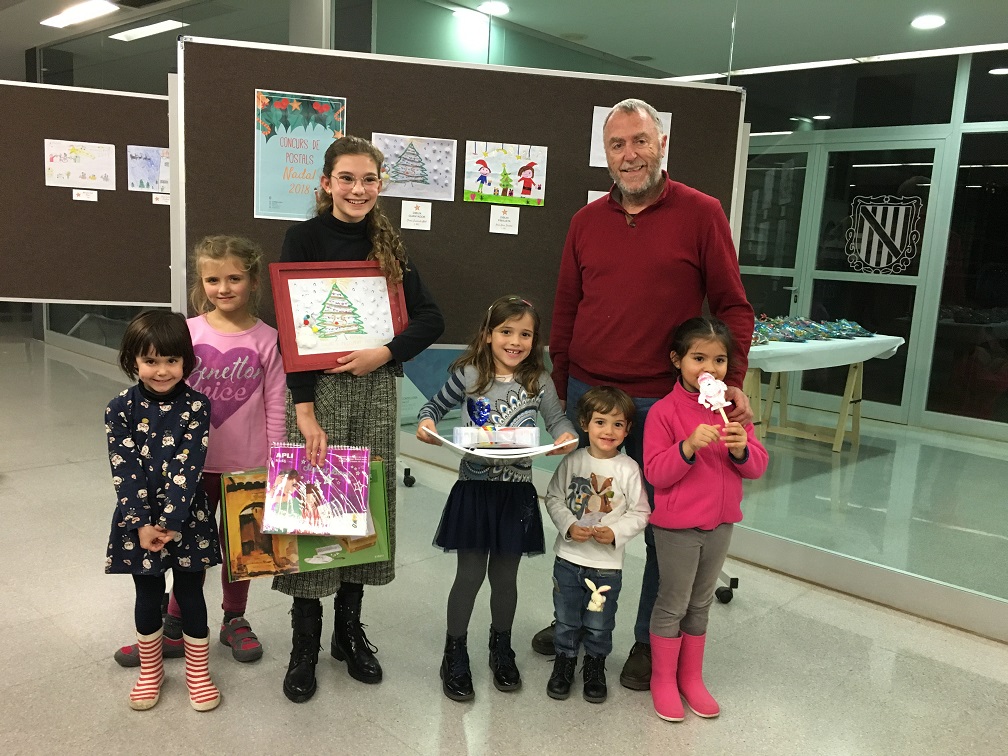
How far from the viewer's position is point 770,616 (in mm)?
2934

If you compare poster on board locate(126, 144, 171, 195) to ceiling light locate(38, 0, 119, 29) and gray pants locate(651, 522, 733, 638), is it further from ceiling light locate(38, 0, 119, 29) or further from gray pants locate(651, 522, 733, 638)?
ceiling light locate(38, 0, 119, 29)

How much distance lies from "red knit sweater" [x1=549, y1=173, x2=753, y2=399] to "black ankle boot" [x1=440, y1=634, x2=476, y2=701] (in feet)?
2.81

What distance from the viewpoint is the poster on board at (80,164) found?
398cm

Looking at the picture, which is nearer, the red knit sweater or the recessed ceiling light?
the red knit sweater

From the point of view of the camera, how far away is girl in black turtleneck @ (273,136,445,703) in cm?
215

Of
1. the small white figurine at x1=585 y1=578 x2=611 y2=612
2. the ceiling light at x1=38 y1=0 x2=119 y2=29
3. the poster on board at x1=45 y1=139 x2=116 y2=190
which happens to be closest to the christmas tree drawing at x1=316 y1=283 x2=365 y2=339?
the small white figurine at x1=585 y1=578 x2=611 y2=612

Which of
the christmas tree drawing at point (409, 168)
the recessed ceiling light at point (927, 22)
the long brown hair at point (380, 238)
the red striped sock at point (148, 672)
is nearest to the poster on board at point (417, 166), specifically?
the christmas tree drawing at point (409, 168)

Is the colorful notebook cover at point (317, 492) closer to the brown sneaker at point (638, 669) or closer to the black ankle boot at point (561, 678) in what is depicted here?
the black ankle boot at point (561, 678)

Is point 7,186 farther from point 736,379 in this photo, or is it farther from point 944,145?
point 944,145

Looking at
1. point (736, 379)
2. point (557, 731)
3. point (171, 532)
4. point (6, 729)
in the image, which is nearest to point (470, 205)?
point (736, 379)

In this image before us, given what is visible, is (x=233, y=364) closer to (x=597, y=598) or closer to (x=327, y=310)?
(x=327, y=310)

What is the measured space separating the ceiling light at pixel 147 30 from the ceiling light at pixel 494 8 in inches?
132

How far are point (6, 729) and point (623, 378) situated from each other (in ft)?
6.03

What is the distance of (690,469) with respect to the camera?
2186 millimetres
